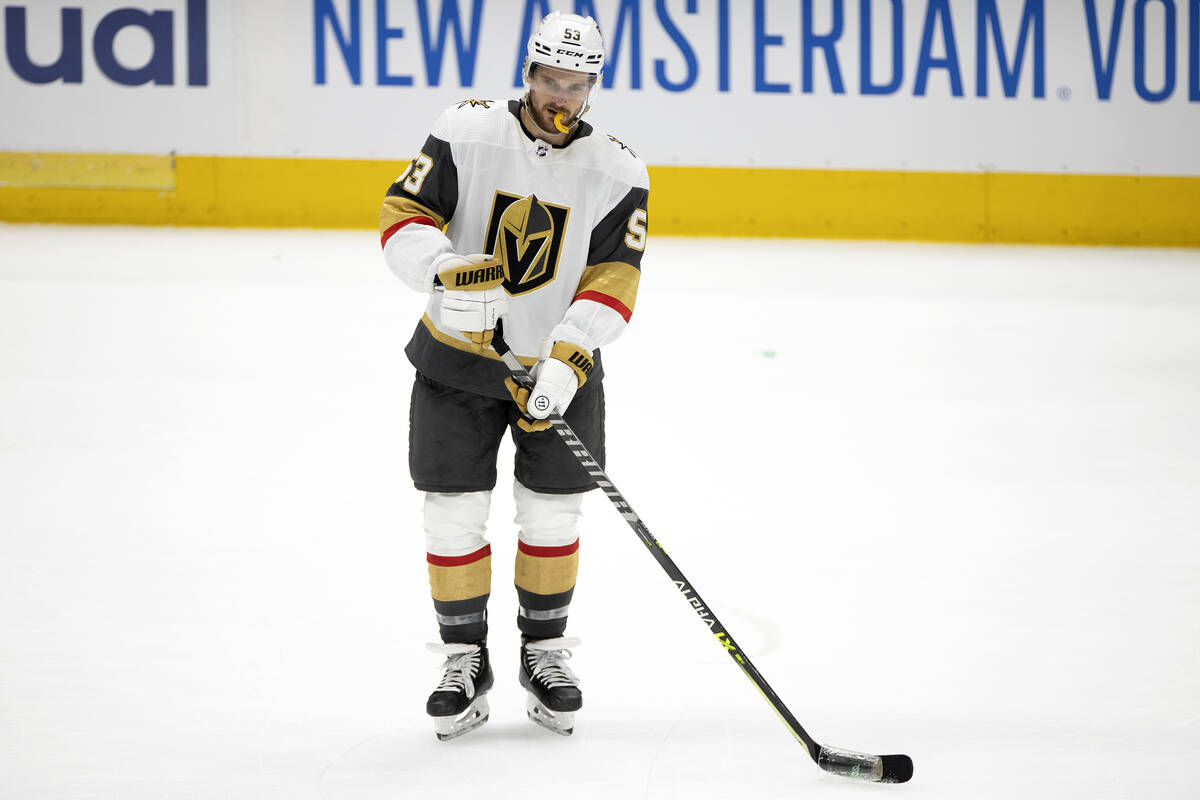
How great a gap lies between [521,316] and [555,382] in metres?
0.18

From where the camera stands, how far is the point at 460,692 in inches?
78.5

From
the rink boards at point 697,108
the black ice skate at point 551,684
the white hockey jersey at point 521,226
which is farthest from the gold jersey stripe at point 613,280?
the rink boards at point 697,108

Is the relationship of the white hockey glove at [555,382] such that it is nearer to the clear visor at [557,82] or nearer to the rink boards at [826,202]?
the clear visor at [557,82]

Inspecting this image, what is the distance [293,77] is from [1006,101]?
15.1 feet

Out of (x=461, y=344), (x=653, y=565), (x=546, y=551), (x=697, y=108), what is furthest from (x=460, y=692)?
(x=697, y=108)

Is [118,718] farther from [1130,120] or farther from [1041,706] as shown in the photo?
[1130,120]

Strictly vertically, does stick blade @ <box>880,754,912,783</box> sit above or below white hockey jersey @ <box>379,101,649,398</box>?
below

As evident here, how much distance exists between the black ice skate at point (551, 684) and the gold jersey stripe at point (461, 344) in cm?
44

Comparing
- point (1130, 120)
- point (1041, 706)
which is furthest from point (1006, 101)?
point (1041, 706)

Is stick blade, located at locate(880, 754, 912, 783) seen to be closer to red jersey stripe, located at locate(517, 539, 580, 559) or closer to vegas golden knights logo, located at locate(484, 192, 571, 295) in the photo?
red jersey stripe, located at locate(517, 539, 580, 559)

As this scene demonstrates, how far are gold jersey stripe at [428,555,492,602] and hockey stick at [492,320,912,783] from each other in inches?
9.3

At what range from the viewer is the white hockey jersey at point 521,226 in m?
2.00

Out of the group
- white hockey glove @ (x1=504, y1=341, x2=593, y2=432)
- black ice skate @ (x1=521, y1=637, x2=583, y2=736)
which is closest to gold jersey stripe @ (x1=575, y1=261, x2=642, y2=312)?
white hockey glove @ (x1=504, y1=341, x2=593, y2=432)

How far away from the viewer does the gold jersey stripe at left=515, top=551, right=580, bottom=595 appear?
2.11 meters
